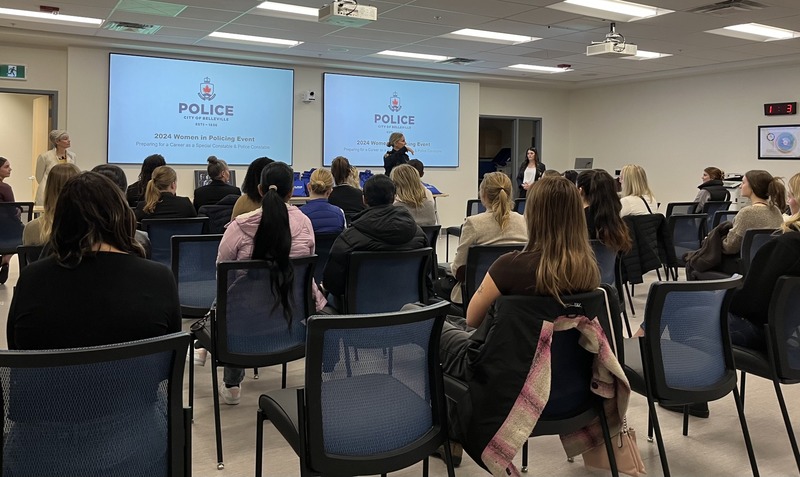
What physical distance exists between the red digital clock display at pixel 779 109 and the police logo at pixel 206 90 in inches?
351

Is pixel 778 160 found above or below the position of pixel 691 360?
above

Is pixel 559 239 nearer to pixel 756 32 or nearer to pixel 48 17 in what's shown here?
pixel 48 17

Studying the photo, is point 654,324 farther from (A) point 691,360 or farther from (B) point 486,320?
(B) point 486,320

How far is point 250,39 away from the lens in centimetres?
905

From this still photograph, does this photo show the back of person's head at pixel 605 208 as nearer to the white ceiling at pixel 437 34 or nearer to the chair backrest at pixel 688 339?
the chair backrest at pixel 688 339

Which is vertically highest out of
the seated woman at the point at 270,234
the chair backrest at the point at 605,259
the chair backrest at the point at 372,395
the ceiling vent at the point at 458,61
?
the ceiling vent at the point at 458,61

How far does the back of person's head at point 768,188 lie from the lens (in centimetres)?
436

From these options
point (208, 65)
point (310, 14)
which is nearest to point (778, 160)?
point (310, 14)

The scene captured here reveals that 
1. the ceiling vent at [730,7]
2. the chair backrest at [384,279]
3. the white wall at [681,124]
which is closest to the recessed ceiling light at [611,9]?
the ceiling vent at [730,7]

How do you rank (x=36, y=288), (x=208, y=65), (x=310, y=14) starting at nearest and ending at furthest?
(x=36, y=288), (x=310, y=14), (x=208, y=65)

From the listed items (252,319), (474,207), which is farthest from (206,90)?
(252,319)

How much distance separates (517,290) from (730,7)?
19.9 feet

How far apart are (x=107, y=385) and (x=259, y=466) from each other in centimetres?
84

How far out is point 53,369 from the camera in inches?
57.4
